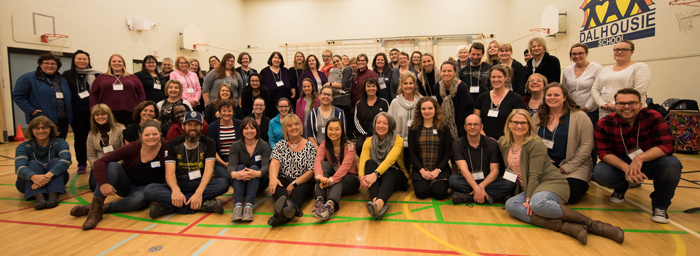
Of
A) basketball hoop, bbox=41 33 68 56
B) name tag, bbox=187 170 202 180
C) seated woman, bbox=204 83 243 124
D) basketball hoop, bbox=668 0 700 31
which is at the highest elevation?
basketball hoop, bbox=41 33 68 56

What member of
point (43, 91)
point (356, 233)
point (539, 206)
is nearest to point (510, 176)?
point (539, 206)

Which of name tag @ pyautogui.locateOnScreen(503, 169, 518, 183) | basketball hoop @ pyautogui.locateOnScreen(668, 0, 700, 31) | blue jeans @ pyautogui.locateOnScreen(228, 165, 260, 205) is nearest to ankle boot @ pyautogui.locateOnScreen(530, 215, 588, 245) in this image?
name tag @ pyautogui.locateOnScreen(503, 169, 518, 183)

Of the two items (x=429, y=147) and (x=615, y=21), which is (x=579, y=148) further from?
(x=615, y=21)

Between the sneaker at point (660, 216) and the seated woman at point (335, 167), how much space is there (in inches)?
105

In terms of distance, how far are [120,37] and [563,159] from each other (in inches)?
406

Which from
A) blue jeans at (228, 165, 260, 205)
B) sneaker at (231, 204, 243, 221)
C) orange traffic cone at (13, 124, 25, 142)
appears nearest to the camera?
sneaker at (231, 204, 243, 221)

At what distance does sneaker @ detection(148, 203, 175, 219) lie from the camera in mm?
2896

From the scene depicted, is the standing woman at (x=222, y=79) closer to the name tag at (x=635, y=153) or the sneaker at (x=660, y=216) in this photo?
the name tag at (x=635, y=153)

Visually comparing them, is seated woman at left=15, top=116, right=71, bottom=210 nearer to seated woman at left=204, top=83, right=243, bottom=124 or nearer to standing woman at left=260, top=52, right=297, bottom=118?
seated woman at left=204, top=83, right=243, bottom=124

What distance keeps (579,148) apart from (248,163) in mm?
3332

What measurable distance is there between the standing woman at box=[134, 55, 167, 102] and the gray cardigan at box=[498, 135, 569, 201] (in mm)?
5147

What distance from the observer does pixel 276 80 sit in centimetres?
514

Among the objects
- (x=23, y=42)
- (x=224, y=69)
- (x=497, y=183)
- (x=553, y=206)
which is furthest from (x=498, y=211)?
(x=23, y=42)

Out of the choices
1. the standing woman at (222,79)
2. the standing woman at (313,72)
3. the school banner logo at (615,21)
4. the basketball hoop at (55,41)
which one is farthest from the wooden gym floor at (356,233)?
the basketball hoop at (55,41)
